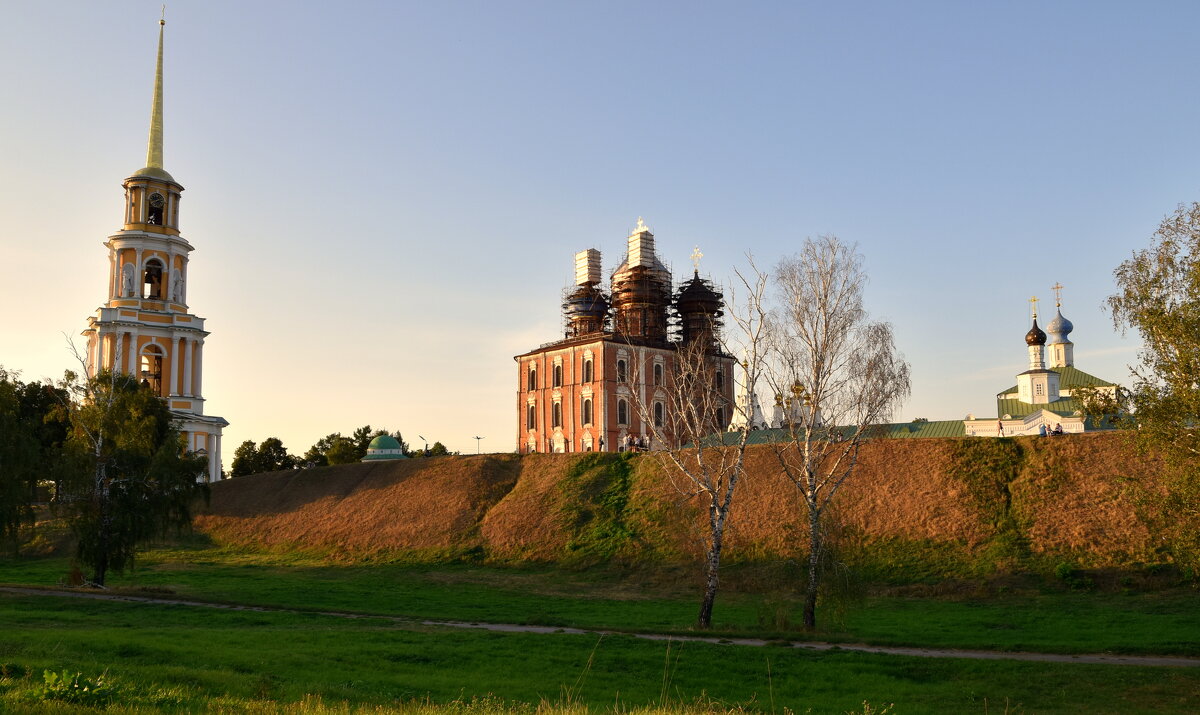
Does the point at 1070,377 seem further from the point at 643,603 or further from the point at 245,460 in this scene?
the point at 245,460

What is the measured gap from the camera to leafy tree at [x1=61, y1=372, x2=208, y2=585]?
3619cm

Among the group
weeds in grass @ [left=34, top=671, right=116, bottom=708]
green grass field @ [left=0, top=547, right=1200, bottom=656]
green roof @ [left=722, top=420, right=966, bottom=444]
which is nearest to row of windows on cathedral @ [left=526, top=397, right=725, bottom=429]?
green roof @ [left=722, top=420, right=966, bottom=444]

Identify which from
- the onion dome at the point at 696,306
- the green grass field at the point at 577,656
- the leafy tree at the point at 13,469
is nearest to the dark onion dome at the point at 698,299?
the onion dome at the point at 696,306

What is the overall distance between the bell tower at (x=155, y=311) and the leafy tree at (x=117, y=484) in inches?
1300

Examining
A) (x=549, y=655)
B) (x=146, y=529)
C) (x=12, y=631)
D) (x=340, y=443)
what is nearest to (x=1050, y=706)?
(x=549, y=655)

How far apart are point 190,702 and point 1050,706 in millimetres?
14881

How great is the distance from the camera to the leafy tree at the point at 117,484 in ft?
119

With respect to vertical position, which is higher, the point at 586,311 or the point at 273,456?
the point at 586,311

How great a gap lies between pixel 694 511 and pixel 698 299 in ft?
201

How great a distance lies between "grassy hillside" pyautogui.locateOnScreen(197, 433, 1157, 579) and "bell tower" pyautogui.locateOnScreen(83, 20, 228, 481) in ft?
36.2

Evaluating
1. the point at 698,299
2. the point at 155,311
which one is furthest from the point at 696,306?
the point at 155,311

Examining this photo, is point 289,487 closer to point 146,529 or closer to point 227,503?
point 227,503

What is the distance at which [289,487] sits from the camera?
214ft

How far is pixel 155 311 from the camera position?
74.0 m
